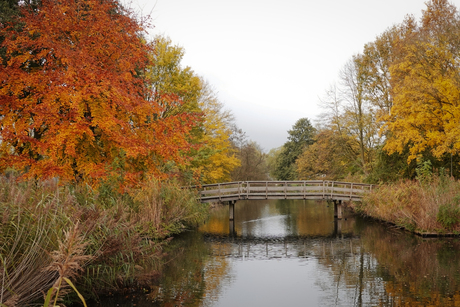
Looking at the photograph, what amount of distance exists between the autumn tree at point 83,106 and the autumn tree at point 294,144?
42321 millimetres

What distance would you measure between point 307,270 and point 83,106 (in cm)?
763

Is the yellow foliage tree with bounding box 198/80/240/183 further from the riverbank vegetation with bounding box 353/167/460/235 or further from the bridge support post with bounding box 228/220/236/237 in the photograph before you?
the riverbank vegetation with bounding box 353/167/460/235

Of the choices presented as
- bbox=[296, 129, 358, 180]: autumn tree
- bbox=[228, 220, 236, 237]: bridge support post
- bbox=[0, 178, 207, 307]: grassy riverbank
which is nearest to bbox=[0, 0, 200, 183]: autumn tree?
bbox=[0, 178, 207, 307]: grassy riverbank

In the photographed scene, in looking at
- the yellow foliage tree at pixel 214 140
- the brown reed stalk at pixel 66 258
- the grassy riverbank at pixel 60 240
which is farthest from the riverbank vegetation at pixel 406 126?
the brown reed stalk at pixel 66 258

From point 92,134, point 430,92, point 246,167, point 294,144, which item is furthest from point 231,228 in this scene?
point 294,144

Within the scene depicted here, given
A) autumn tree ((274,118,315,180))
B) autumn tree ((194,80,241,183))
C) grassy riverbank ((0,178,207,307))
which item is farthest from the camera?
autumn tree ((274,118,315,180))

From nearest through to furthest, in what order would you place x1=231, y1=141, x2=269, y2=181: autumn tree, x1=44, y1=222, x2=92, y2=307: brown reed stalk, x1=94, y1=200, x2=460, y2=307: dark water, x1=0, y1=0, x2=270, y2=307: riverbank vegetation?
x1=44, y1=222, x2=92, y2=307: brown reed stalk
x1=0, y1=0, x2=270, y2=307: riverbank vegetation
x1=94, y1=200, x2=460, y2=307: dark water
x1=231, y1=141, x2=269, y2=181: autumn tree

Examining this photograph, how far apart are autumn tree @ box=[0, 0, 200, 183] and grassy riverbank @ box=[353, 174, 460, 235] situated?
10958mm

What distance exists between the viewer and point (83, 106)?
444 inches

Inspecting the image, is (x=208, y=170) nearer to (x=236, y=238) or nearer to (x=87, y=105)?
(x=236, y=238)

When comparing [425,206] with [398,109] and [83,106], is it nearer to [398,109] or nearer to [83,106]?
[398,109]

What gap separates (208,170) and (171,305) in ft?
69.7

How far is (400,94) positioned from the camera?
21.6m

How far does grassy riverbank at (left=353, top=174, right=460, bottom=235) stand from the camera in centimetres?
1664
